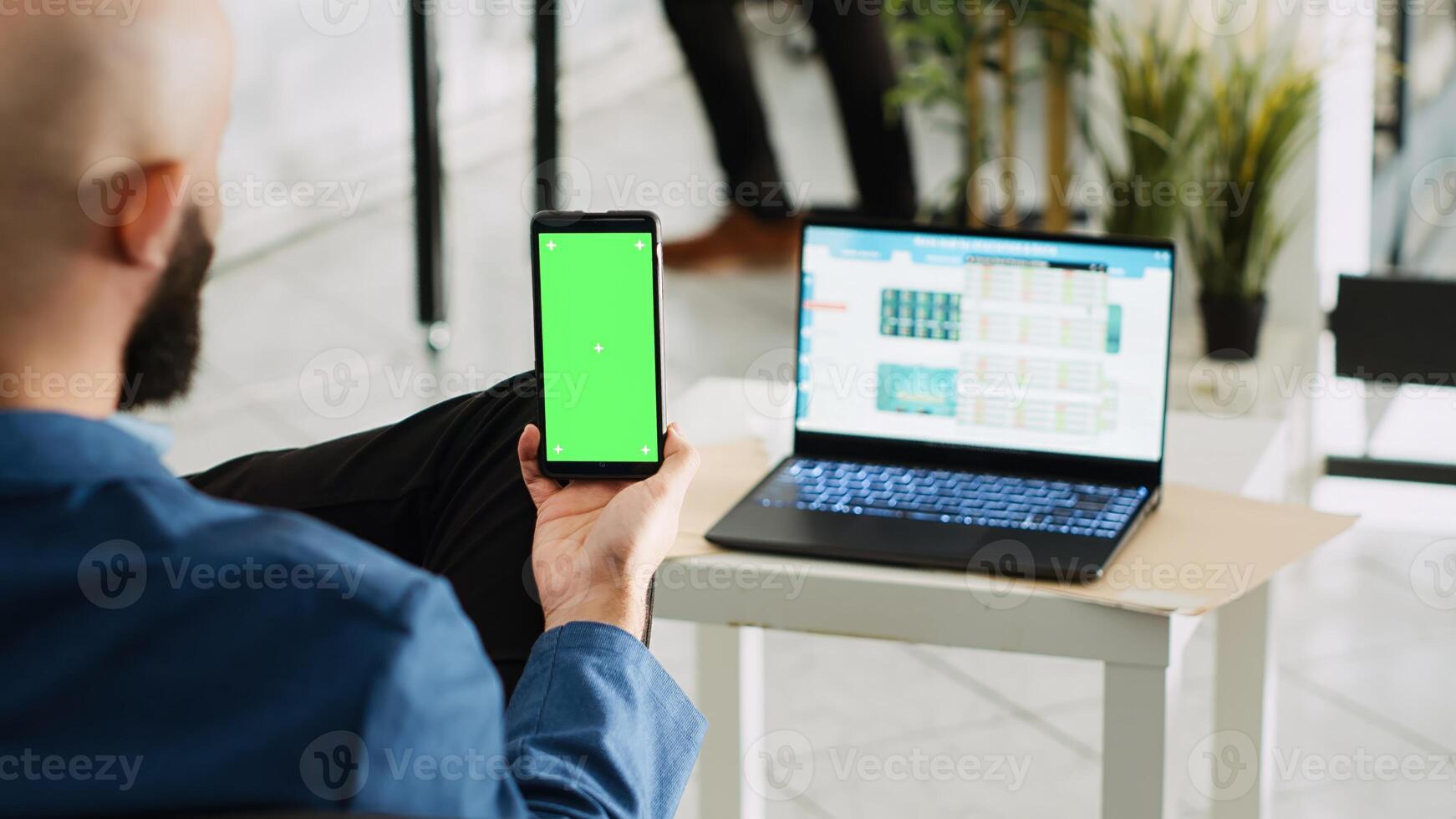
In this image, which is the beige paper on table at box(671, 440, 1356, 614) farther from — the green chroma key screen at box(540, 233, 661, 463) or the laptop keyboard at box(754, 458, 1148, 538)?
the green chroma key screen at box(540, 233, 661, 463)

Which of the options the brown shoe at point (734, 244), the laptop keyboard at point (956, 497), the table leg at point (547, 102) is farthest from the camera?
the brown shoe at point (734, 244)

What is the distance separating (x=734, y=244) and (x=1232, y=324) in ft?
6.13

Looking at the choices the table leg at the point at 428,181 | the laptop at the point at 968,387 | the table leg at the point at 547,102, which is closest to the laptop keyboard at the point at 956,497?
the laptop at the point at 968,387

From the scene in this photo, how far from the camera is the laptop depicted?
149 centimetres

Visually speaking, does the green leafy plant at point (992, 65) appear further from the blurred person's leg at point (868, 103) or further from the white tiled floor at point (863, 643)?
the white tiled floor at point (863, 643)

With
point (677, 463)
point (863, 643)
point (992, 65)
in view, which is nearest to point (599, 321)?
point (677, 463)

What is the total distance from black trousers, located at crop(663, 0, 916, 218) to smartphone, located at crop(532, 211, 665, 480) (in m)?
2.87

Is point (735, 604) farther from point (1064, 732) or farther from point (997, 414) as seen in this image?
point (1064, 732)

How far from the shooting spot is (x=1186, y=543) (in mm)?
1438

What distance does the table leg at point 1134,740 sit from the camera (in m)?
1.35

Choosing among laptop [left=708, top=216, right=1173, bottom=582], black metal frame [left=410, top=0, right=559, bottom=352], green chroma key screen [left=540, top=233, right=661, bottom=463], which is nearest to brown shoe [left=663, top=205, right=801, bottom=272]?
black metal frame [left=410, top=0, right=559, bottom=352]

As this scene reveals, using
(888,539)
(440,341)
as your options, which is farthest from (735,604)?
(440,341)

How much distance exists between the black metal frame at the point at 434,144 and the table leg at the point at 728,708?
2.16 m

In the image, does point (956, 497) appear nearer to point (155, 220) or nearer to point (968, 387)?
point (968, 387)
